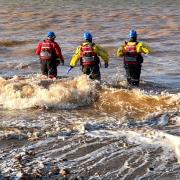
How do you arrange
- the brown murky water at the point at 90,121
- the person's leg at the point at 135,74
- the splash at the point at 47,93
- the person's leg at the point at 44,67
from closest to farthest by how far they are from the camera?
1. the brown murky water at the point at 90,121
2. the splash at the point at 47,93
3. the person's leg at the point at 135,74
4. the person's leg at the point at 44,67

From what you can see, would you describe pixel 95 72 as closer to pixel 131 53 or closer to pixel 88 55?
pixel 88 55

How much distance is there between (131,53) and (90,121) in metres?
3.47

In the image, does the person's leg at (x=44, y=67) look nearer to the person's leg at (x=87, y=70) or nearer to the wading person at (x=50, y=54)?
the wading person at (x=50, y=54)

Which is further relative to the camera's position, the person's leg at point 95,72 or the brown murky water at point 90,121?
the person's leg at point 95,72

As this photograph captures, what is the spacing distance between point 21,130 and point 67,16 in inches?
1113

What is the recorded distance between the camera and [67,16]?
38031 millimetres

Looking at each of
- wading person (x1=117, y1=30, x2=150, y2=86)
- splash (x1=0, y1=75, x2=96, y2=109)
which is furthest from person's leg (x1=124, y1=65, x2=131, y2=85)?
splash (x1=0, y1=75, x2=96, y2=109)

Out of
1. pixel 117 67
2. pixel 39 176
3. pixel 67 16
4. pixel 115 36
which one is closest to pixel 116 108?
pixel 39 176

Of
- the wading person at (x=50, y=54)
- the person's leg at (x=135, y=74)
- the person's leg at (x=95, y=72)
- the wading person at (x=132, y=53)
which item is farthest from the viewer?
the person's leg at (x=135, y=74)

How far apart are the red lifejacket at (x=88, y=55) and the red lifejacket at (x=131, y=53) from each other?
0.92m

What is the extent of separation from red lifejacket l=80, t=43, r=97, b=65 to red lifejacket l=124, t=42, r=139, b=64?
924 millimetres

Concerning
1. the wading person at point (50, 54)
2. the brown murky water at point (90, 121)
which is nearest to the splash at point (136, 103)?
the brown murky water at point (90, 121)

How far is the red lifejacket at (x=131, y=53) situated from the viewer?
1399 centimetres

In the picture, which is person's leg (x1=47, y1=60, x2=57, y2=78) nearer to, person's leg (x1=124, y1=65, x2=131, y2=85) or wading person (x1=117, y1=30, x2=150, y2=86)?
wading person (x1=117, y1=30, x2=150, y2=86)
